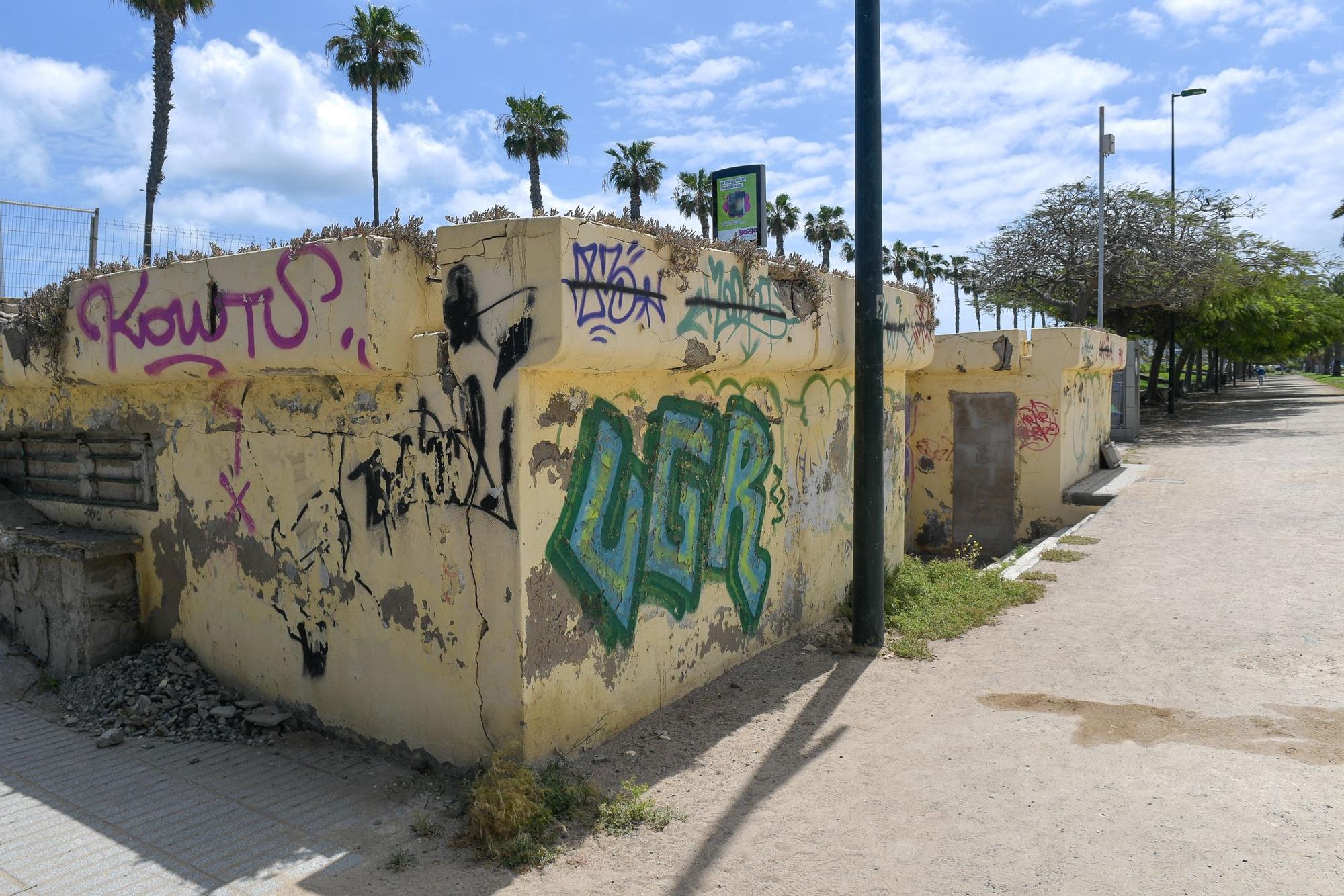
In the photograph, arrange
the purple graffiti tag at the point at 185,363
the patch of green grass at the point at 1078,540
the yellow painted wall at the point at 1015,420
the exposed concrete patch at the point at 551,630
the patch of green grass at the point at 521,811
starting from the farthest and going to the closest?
the yellow painted wall at the point at 1015,420, the patch of green grass at the point at 1078,540, the purple graffiti tag at the point at 185,363, the exposed concrete patch at the point at 551,630, the patch of green grass at the point at 521,811

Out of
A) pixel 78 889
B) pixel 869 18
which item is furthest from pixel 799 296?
pixel 78 889

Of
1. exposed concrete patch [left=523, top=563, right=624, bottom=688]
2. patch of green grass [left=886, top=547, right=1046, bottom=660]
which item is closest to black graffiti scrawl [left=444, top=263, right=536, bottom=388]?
exposed concrete patch [left=523, top=563, right=624, bottom=688]

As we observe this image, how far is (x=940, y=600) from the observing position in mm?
7586

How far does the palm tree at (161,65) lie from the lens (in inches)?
774

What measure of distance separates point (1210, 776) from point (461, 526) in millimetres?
3731

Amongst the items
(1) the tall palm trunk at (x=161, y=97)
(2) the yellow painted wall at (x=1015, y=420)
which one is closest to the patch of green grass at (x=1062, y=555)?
(2) the yellow painted wall at (x=1015, y=420)

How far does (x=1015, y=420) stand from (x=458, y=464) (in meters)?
10.1

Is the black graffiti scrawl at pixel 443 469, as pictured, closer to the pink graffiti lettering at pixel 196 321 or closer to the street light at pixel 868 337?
the pink graffiti lettering at pixel 196 321

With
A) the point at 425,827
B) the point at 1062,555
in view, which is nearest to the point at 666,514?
the point at 425,827

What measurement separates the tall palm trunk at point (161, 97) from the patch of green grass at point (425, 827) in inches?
767

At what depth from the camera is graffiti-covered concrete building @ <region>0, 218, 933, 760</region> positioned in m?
4.22

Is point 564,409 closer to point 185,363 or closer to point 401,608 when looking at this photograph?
point 401,608

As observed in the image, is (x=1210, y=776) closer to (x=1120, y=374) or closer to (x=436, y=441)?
(x=436, y=441)

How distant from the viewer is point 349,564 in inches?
190
